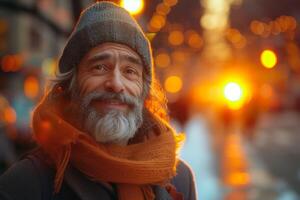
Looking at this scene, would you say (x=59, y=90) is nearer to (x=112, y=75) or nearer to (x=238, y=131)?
(x=112, y=75)

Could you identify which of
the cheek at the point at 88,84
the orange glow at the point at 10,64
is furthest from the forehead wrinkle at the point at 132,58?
the orange glow at the point at 10,64

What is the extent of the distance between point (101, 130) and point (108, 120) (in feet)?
0.18

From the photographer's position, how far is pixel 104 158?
93.5 inches

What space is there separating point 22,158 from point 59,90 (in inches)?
16.3

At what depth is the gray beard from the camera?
2508 mm

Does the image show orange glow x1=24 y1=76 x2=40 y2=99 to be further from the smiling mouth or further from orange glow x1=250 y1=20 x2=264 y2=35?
the smiling mouth

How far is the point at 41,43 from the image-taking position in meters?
38.4

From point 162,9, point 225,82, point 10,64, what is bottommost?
point 162,9

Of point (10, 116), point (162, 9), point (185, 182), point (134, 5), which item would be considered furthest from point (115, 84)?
point (10, 116)

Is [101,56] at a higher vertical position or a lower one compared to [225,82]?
lower

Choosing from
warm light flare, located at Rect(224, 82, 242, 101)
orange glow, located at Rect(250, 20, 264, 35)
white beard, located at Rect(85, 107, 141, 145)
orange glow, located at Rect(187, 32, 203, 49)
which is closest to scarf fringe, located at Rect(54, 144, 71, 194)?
white beard, located at Rect(85, 107, 141, 145)

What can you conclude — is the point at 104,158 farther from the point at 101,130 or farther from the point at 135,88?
the point at 135,88

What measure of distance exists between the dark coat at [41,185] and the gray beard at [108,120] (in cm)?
21

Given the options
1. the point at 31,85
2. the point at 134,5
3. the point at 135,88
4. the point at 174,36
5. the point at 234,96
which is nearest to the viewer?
the point at 135,88
